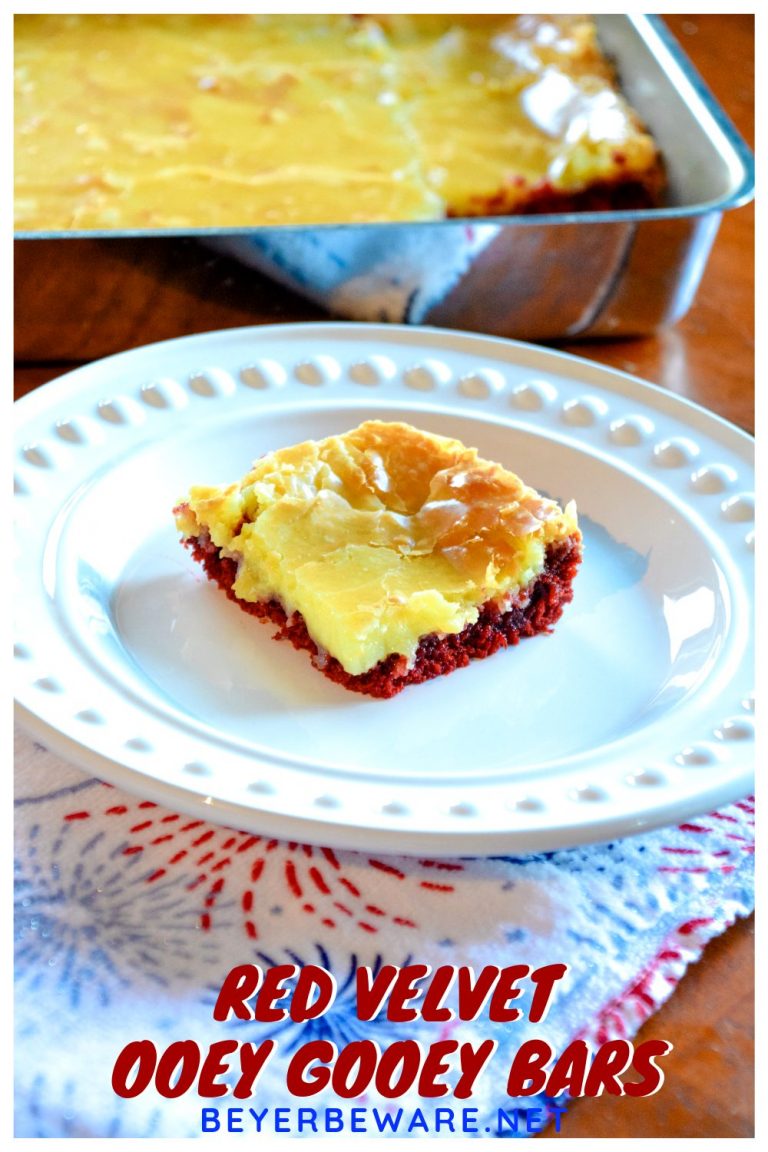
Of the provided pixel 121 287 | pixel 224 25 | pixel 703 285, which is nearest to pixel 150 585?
pixel 121 287

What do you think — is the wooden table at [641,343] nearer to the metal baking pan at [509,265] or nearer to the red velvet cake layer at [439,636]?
the metal baking pan at [509,265]

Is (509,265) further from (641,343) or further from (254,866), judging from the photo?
(254,866)

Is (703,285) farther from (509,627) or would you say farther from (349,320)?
(509,627)

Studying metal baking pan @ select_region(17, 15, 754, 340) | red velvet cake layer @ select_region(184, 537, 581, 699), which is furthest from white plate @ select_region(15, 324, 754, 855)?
metal baking pan @ select_region(17, 15, 754, 340)

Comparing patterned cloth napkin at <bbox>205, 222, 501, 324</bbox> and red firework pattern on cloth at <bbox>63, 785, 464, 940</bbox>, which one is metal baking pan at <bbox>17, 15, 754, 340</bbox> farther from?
red firework pattern on cloth at <bbox>63, 785, 464, 940</bbox>

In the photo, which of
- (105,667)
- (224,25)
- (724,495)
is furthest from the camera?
(224,25)

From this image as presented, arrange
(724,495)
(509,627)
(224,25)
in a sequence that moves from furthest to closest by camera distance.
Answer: (224,25) < (724,495) < (509,627)
